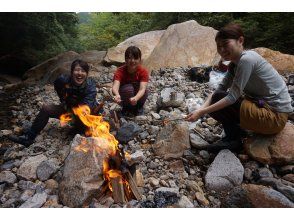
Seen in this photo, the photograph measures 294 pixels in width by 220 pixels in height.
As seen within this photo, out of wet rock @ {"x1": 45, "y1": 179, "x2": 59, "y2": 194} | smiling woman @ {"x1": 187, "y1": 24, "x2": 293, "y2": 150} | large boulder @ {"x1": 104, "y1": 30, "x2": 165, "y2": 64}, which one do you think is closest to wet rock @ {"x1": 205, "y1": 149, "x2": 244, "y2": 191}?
smiling woman @ {"x1": 187, "y1": 24, "x2": 293, "y2": 150}

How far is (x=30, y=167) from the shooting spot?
136 inches

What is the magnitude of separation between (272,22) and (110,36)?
31.4ft

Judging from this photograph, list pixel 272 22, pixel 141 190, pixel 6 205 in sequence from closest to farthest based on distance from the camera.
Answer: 1. pixel 6 205
2. pixel 141 190
3. pixel 272 22

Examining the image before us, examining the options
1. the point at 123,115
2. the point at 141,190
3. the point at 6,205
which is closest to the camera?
→ the point at 6,205

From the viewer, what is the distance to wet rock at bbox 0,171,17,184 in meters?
3.25

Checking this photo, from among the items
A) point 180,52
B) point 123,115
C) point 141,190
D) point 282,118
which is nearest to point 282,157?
point 282,118

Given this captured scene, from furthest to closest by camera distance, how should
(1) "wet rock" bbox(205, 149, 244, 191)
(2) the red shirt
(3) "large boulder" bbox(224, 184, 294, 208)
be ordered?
(2) the red shirt, (1) "wet rock" bbox(205, 149, 244, 191), (3) "large boulder" bbox(224, 184, 294, 208)

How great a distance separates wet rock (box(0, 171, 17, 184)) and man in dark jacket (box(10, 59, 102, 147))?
2.50ft

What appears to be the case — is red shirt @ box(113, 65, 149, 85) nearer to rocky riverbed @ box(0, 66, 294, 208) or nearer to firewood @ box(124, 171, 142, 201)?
rocky riverbed @ box(0, 66, 294, 208)

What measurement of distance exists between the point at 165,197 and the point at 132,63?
7.01ft

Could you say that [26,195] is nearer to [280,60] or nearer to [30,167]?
[30,167]

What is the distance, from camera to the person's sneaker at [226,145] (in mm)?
3449

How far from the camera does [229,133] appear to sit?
138 inches

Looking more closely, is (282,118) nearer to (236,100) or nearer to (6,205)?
(236,100)
